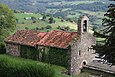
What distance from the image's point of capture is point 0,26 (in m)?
64.0

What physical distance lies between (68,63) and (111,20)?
1069 inches

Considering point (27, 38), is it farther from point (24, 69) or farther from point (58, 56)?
point (24, 69)

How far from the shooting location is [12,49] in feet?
155

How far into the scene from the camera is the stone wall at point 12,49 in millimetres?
46438

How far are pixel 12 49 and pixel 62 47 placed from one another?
10.3 meters

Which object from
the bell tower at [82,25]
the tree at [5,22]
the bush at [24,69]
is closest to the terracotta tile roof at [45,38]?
the bell tower at [82,25]

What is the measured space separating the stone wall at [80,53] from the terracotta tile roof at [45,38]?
1.11m

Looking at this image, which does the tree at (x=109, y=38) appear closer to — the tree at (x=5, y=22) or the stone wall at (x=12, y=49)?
the stone wall at (x=12, y=49)

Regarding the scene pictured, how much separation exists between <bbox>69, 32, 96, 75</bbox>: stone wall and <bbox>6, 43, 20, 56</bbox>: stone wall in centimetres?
985

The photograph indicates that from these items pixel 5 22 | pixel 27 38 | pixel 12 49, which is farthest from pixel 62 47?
pixel 5 22

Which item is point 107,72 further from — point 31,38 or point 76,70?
point 31,38

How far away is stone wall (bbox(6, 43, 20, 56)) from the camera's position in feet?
152

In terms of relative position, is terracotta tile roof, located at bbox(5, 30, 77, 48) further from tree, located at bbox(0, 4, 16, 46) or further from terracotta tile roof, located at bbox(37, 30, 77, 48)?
tree, located at bbox(0, 4, 16, 46)

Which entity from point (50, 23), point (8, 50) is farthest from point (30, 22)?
point (8, 50)
